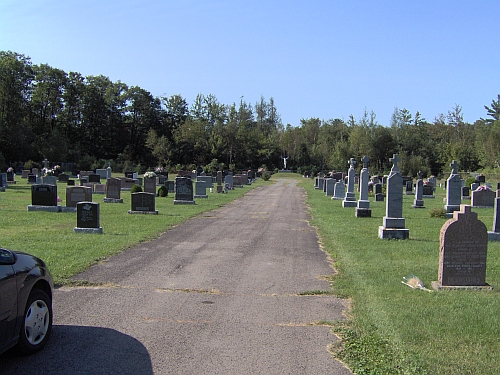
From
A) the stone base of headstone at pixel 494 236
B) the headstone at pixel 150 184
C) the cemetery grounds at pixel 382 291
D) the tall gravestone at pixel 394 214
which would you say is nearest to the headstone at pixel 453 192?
the cemetery grounds at pixel 382 291

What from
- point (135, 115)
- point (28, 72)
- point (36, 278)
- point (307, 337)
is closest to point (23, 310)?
point (36, 278)

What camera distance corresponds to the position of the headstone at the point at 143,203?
1933cm

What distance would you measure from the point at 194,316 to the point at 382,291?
2.90 m

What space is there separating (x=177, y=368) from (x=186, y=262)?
202 inches

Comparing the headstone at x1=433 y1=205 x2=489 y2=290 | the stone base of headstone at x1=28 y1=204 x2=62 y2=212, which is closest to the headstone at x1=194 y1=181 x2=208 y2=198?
the stone base of headstone at x1=28 y1=204 x2=62 y2=212

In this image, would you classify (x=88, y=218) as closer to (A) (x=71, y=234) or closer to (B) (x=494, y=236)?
(A) (x=71, y=234)

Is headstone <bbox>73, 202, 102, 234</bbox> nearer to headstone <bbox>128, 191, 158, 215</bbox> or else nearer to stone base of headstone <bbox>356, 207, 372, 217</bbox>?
headstone <bbox>128, 191, 158, 215</bbox>

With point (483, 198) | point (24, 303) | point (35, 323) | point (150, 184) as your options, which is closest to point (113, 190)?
point (150, 184)

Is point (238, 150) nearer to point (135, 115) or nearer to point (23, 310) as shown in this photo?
point (135, 115)

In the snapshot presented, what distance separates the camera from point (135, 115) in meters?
97.4

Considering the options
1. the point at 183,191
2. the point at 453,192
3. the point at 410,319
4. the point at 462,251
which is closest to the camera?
the point at 410,319

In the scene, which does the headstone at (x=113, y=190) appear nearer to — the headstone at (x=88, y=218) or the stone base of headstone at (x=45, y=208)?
the stone base of headstone at (x=45, y=208)

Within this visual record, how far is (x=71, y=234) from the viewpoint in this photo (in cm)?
1309

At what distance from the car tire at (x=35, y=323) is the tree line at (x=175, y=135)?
221 feet
